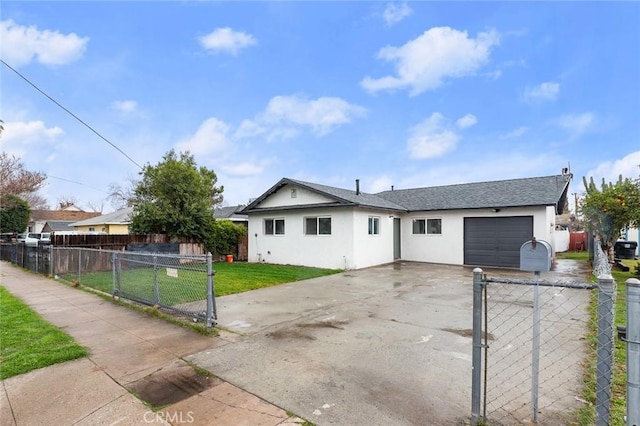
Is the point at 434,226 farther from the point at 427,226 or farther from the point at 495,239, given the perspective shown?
the point at 495,239

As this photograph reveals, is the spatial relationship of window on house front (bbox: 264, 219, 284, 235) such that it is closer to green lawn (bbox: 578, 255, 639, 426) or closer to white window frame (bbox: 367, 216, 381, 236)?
white window frame (bbox: 367, 216, 381, 236)

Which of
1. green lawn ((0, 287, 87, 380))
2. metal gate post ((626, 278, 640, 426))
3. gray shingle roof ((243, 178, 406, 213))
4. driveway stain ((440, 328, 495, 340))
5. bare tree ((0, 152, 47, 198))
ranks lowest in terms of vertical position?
driveway stain ((440, 328, 495, 340))

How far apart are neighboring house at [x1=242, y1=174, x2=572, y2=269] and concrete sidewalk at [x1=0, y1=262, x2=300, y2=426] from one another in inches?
385

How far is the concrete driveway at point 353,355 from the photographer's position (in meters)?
3.11

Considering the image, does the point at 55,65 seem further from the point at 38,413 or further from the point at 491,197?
the point at 491,197

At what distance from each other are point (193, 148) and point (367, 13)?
49.8 ft

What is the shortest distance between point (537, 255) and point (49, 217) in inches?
2634

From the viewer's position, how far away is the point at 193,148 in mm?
22578

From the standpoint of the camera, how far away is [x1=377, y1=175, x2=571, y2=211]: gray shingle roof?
14.1 metres

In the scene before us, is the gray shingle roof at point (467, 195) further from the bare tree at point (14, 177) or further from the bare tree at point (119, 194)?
the bare tree at point (119, 194)

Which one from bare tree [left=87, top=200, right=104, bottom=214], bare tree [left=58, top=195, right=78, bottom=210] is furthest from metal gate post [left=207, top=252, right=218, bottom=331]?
bare tree [left=58, top=195, right=78, bottom=210]

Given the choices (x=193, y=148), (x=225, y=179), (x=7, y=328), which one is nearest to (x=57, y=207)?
(x=225, y=179)

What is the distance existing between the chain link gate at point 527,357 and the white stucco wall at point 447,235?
755 cm

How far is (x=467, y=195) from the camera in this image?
16703mm
